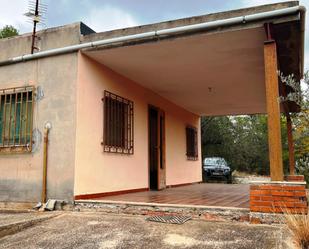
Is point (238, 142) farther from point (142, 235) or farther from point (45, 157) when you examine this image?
point (142, 235)

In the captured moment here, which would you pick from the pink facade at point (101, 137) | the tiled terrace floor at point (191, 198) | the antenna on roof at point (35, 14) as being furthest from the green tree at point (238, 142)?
the antenna on roof at point (35, 14)

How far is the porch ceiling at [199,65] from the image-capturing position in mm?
5012

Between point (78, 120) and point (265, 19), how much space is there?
3.21 meters

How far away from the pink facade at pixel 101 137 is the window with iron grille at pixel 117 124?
0.41 feet

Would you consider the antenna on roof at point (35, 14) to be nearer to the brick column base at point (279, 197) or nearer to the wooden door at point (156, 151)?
the wooden door at point (156, 151)

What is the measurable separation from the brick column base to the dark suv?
10570 mm

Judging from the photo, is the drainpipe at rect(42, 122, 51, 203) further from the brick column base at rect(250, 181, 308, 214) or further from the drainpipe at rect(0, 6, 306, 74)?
the brick column base at rect(250, 181, 308, 214)

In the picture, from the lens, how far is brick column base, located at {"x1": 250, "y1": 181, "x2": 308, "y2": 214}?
3715 millimetres

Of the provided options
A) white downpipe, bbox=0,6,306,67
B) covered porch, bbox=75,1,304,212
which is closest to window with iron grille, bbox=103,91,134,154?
covered porch, bbox=75,1,304,212

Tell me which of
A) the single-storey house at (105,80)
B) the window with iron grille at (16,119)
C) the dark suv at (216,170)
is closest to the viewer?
the single-storey house at (105,80)

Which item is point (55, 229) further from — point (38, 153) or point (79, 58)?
point (79, 58)

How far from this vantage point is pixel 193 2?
911 centimetres

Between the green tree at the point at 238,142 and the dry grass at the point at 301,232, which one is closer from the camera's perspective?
the dry grass at the point at 301,232

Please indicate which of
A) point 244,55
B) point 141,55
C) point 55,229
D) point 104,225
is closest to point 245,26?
point 244,55
